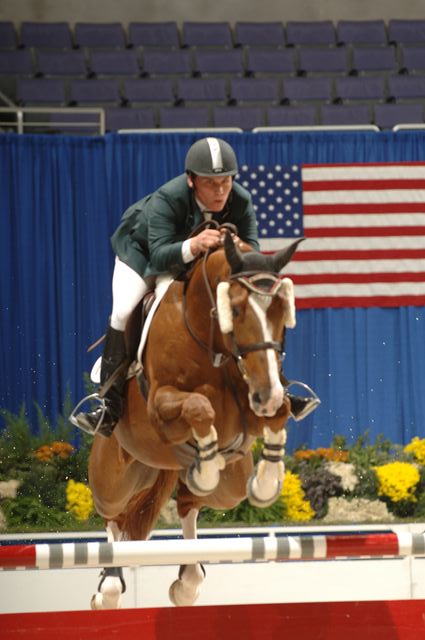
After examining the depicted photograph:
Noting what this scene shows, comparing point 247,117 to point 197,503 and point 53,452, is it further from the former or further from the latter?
point 197,503

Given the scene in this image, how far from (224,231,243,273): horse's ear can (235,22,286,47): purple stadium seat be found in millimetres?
10885

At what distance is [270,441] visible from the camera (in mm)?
4254

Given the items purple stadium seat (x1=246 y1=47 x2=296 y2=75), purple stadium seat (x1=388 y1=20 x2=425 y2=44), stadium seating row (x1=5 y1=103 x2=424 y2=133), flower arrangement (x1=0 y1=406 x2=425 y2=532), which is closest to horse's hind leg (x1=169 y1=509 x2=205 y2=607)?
flower arrangement (x1=0 y1=406 x2=425 y2=532)

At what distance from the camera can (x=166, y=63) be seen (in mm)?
13797

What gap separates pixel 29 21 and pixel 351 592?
10444mm

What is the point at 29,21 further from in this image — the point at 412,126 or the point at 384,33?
the point at 412,126

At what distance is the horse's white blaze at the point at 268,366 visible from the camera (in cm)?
392

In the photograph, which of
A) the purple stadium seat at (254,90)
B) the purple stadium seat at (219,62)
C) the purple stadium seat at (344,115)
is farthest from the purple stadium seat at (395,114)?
the purple stadium seat at (219,62)

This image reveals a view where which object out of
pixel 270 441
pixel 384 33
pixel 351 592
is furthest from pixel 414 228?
pixel 270 441

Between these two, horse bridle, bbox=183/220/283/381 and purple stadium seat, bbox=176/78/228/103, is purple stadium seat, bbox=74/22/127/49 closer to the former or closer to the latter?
purple stadium seat, bbox=176/78/228/103

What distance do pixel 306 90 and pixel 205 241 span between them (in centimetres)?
954

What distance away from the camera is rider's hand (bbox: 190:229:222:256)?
451 cm

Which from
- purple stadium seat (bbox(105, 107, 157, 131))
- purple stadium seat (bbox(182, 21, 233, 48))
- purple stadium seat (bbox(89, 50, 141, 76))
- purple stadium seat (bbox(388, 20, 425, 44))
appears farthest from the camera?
purple stadium seat (bbox(388, 20, 425, 44))

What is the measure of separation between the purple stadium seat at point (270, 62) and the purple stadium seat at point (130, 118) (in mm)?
2002
